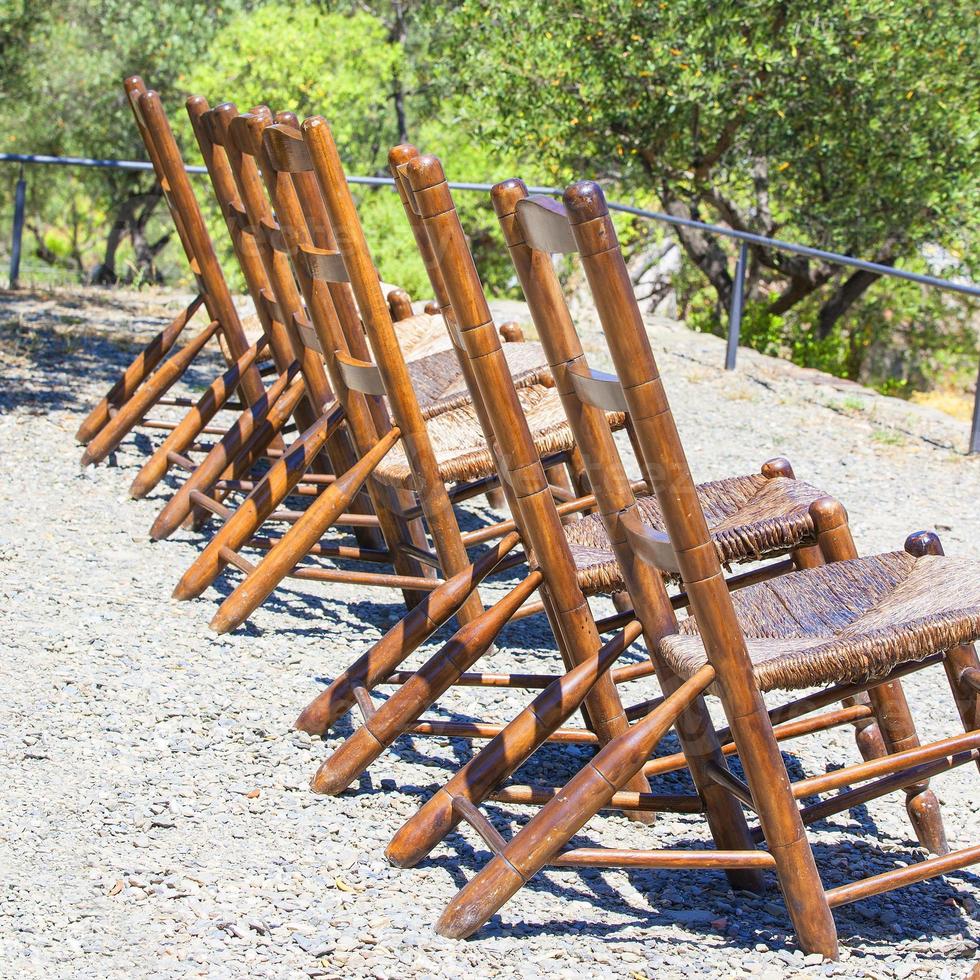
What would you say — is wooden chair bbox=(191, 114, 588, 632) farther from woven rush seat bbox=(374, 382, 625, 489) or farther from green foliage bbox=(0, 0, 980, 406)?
green foliage bbox=(0, 0, 980, 406)

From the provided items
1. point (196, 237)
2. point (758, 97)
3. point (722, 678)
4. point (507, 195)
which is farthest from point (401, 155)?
point (758, 97)

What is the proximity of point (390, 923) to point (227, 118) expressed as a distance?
229cm

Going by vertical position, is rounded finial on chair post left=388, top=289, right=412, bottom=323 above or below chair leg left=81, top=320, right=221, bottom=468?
above

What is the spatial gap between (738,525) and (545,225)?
92 centimetres

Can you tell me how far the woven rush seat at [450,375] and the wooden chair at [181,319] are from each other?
51 centimetres

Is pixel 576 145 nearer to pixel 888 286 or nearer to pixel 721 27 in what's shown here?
pixel 721 27

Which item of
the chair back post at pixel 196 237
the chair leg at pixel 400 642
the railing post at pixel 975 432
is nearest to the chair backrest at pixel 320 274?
the chair leg at pixel 400 642

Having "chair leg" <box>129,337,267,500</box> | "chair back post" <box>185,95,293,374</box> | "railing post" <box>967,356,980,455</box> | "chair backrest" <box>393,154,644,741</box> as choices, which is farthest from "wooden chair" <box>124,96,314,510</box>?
"railing post" <box>967,356,980,455</box>

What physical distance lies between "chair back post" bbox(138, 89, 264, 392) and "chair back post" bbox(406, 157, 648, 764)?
1949 millimetres

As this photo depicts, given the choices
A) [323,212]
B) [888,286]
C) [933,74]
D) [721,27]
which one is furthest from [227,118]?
[888,286]

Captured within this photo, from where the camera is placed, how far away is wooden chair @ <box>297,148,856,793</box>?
2.08 m

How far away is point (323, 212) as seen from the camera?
2.96 metres

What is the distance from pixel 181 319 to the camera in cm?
432

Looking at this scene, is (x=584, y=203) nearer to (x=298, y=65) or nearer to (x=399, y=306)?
(x=399, y=306)
